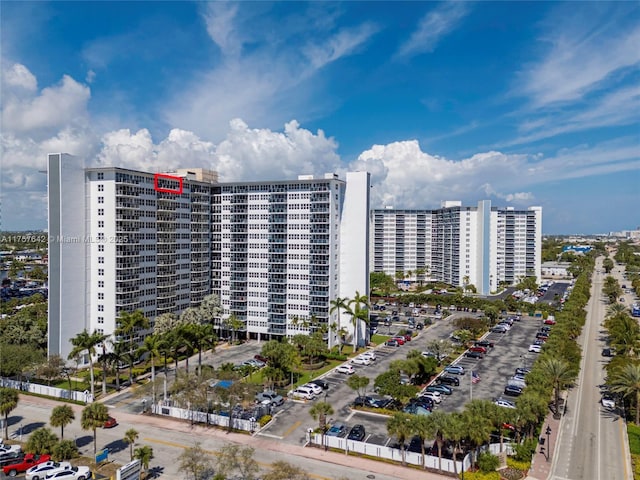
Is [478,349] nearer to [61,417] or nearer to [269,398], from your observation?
[269,398]

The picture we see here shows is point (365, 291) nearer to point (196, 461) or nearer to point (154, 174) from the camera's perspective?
point (154, 174)

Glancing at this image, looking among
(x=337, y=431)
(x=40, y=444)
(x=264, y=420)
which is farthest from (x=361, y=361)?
(x=40, y=444)

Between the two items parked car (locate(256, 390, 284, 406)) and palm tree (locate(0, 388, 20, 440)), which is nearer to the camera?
palm tree (locate(0, 388, 20, 440))

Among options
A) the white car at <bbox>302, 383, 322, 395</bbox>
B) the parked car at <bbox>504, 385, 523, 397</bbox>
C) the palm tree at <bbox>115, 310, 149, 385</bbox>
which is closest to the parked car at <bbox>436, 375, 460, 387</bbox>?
the parked car at <bbox>504, 385, 523, 397</bbox>

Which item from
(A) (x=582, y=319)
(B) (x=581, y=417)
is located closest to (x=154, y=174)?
(B) (x=581, y=417)

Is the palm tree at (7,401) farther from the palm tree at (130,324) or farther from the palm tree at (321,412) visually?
the palm tree at (321,412)

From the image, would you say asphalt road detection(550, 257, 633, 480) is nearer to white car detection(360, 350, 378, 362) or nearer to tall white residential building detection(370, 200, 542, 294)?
white car detection(360, 350, 378, 362)
